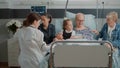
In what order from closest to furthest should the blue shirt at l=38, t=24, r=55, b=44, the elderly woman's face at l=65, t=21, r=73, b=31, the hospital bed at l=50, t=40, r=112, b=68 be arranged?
the hospital bed at l=50, t=40, r=112, b=68 < the elderly woman's face at l=65, t=21, r=73, b=31 < the blue shirt at l=38, t=24, r=55, b=44

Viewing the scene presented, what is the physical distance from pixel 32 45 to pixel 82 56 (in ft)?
2.37

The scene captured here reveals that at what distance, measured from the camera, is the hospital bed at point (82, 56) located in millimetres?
3098

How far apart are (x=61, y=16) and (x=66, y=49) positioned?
2178mm

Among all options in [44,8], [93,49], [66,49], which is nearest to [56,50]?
[66,49]

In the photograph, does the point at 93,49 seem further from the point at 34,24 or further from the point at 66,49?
the point at 34,24

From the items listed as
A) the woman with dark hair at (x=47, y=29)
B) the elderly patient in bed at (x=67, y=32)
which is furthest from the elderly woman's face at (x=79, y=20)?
the woman with dark hair at (x=47, y=29)

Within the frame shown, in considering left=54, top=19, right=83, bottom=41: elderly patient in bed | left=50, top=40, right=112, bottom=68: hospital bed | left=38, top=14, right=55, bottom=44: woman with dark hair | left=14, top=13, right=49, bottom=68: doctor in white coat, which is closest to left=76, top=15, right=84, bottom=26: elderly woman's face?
left=54, top=19, right=83, bottom=41: elderly patient in bed

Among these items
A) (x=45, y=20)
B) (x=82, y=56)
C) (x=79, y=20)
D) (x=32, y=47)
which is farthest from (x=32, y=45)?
(x=79, y=20)

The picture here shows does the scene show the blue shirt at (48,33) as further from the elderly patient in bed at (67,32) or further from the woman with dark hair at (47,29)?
the elderly patient in bed at (67,32)

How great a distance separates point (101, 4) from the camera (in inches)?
203

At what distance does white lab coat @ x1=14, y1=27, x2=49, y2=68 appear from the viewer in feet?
11.3

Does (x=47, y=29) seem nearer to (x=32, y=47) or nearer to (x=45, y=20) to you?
(x=45, y=20)

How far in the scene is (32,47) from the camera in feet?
11.4

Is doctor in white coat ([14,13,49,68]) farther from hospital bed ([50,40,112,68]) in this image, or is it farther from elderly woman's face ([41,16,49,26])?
elderly woman's face ([41,16,49,26])
